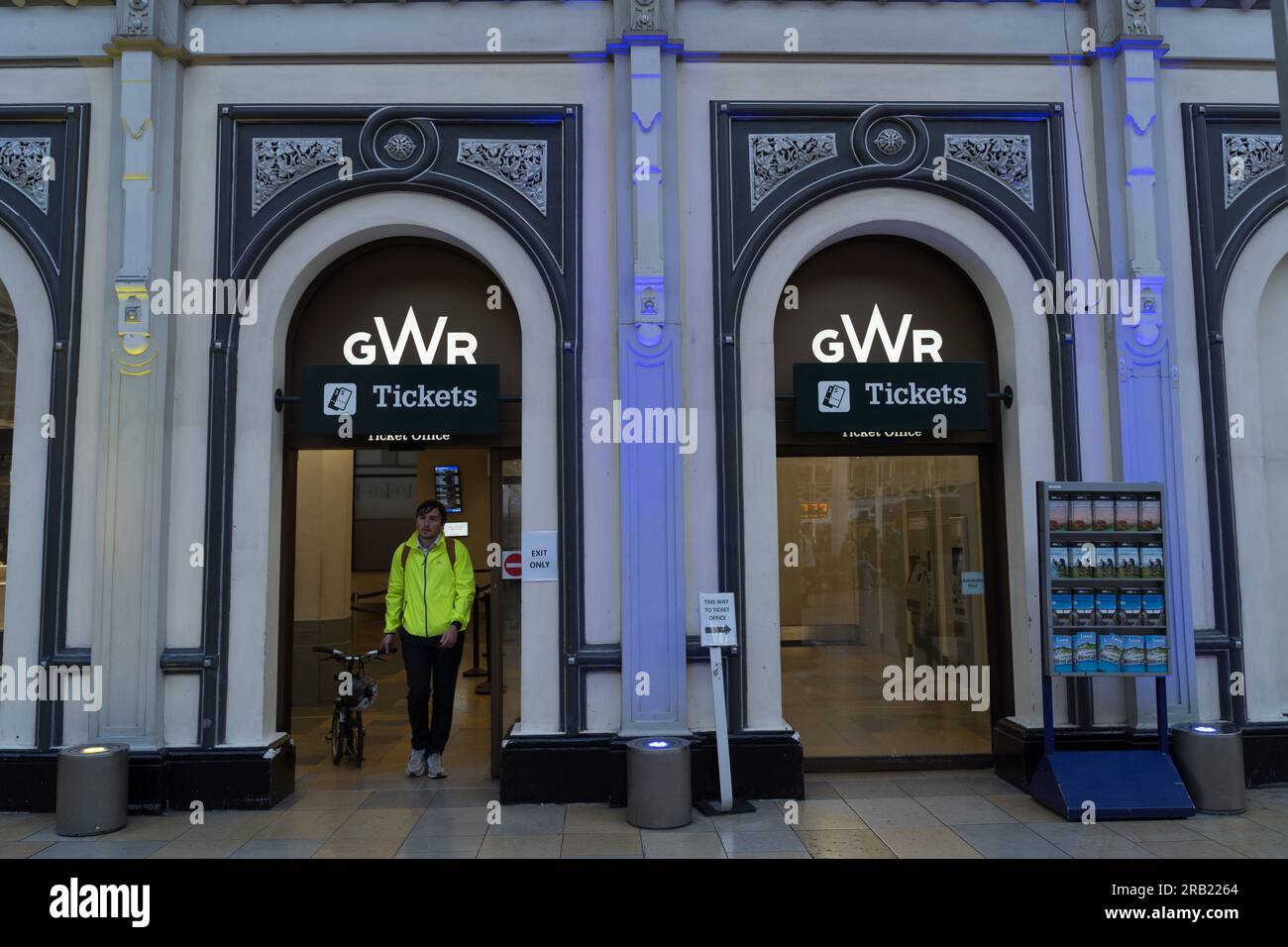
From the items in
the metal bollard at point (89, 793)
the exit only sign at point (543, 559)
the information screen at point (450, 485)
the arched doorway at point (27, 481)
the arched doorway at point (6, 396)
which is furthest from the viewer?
the information screen at point (450, 485)

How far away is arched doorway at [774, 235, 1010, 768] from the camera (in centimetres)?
731

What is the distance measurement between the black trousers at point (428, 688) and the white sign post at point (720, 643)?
223 cm

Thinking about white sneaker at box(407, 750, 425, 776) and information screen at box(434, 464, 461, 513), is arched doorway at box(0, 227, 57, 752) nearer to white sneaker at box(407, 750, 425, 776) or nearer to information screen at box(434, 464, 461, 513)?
white sneaker at box(407, 750, 425, 776)

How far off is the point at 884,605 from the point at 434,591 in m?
3.79

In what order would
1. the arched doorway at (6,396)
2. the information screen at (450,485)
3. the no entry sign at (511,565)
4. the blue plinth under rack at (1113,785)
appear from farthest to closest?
the information screen at (450,485), the arched doorway at (6,396), the no entry sign at (511,565), the blue plinth under rack at (1113,785)

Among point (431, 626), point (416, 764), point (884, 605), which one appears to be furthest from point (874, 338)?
point (416, 764)

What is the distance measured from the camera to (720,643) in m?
6.10

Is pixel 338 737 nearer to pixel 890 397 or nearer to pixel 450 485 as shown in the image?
pixel 450 485

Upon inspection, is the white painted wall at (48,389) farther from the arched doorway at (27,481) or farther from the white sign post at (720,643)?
the white sign post at (720,643)

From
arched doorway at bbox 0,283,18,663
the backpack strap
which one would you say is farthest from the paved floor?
arched doorway at bbox 0,283,18,663

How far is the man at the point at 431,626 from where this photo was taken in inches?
283

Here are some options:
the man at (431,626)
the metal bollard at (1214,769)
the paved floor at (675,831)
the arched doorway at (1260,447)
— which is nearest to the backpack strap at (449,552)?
the man at (431,626)

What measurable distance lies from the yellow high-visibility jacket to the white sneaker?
3.13 feet

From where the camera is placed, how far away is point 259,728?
6.47 meters
